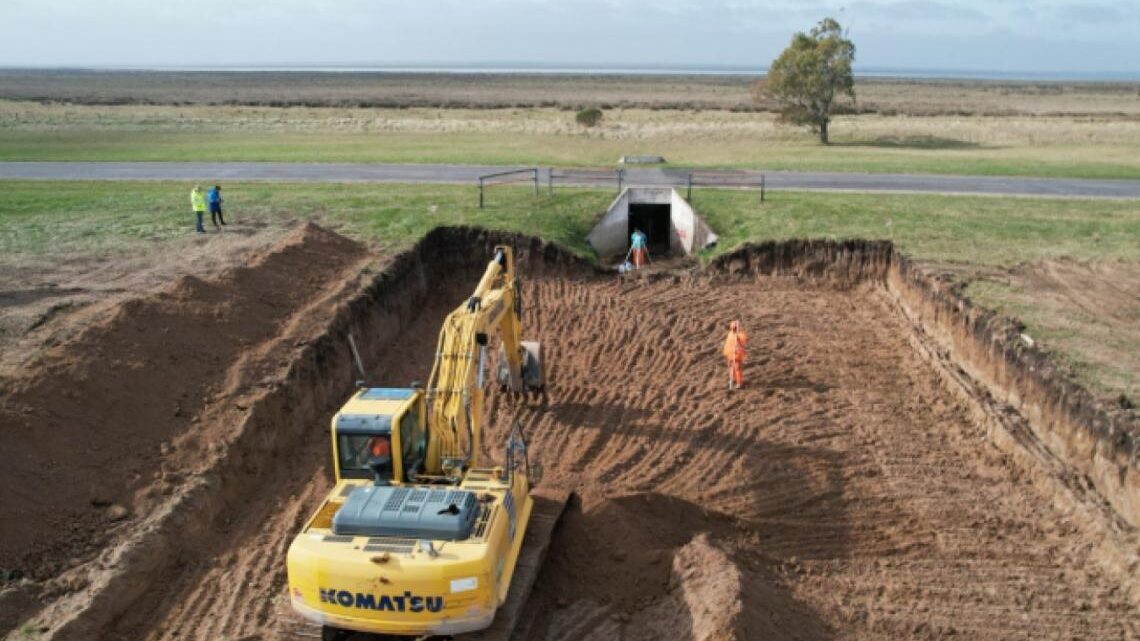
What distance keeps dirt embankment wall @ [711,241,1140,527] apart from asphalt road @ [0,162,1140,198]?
27.2 feet

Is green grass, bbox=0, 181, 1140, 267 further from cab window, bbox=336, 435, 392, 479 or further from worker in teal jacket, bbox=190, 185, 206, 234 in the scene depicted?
cab window, bbox=336, 435, 392, 479

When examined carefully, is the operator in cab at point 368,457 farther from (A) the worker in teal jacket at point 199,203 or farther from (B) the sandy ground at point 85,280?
(A) the worker in teal jacket at point 199,203

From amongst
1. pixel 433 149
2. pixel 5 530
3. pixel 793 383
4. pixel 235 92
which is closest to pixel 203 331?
pixel 5 530

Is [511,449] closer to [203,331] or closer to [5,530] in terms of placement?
[5,530]

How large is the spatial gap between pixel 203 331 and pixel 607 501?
893 cm

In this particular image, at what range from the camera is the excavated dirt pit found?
10.9 metres

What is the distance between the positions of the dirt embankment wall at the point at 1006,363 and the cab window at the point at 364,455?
10579 mm

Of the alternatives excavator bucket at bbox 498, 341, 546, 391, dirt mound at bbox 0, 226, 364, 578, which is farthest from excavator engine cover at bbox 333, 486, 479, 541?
excavator bucket at bbox 498, 341, 546, 391

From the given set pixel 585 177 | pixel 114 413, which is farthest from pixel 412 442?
pixel 585 177

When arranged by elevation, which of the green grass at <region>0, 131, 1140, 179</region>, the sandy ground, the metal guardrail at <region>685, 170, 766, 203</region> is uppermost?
the green grass at <region>0, 131, 1140, 179</region>

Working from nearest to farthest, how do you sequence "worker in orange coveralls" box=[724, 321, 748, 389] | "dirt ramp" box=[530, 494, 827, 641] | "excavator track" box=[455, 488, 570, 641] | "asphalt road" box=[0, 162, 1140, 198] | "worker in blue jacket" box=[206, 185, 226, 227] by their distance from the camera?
1. "excavator track" box=[455, 488, 570, 641]
2. "dirt ramp" box=[530, 494, 827, 641]
3. "worker in orange coveralls" box=[724, 321, 748, 389]
4. "worker in blue jacket" box=[206, 185, 226, 227]
5. "asphalt road" box=[0, 162, 1140, 198]

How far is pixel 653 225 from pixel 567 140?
21734mm

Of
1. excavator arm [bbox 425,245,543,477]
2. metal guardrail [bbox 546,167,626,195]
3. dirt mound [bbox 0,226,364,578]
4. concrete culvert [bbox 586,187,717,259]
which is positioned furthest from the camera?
metal guardrail [bbox 546,167,626,195]

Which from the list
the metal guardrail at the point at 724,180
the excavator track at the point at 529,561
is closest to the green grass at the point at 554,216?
the metal guardrail at the point at 724,180
